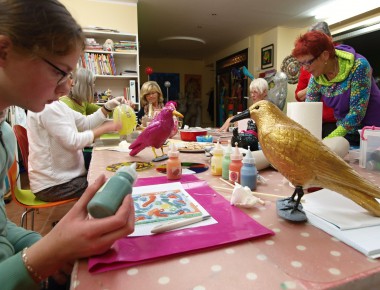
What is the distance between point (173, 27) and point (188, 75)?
2.93 metres

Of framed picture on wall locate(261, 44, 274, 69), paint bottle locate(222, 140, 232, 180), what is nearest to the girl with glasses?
paint bottle locate(222, 140, 232, 180)

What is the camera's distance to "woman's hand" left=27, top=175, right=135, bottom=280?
39cm

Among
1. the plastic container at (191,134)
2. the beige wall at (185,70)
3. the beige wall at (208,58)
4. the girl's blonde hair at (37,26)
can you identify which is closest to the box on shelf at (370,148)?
the plastic container at (191,134)

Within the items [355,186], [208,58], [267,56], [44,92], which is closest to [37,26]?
[44,92]

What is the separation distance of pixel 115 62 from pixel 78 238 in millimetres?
3898

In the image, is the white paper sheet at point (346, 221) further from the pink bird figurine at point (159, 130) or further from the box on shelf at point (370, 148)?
the pink bird figurine at point (159, 130)

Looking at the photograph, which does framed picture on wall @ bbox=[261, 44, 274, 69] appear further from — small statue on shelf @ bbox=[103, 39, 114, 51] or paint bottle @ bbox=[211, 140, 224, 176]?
paint bottle @ bbox=[211, 140, 224, 176]

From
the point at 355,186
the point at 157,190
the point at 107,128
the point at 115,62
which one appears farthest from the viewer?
the point at 115,62

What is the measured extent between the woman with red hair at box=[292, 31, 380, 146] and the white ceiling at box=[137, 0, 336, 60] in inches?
113

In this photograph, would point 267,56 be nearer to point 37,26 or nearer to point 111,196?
point 37,26

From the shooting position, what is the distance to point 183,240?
47 cm

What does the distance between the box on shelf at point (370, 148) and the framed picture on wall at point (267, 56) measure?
414 centimetres

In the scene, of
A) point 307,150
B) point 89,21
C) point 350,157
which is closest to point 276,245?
point 307,150

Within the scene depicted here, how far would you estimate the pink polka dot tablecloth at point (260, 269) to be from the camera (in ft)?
1.20
